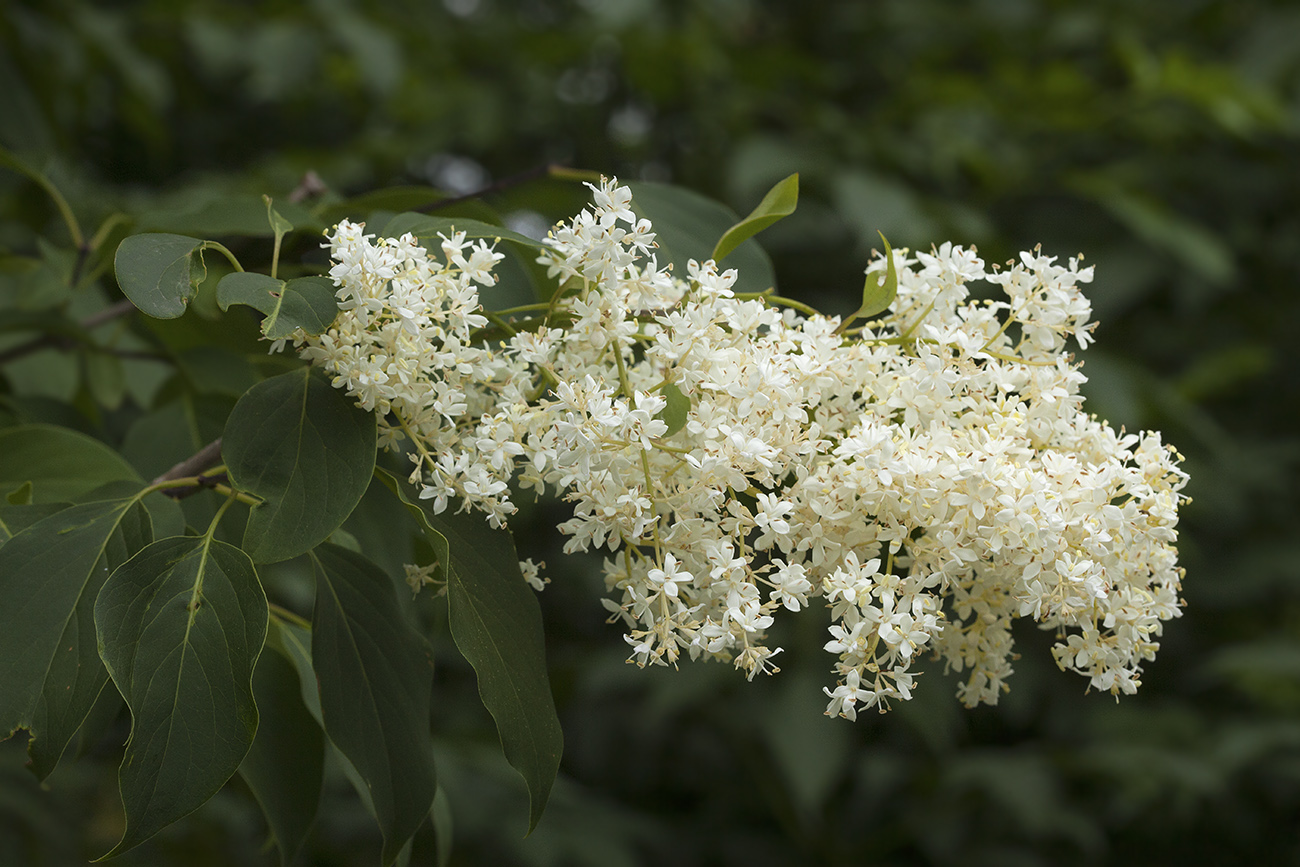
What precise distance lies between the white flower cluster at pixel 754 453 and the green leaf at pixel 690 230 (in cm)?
15

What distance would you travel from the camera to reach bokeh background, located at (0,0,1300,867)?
6.15 feet

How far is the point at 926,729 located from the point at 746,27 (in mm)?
2008

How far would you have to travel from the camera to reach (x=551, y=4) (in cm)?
283

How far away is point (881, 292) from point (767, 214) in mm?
90

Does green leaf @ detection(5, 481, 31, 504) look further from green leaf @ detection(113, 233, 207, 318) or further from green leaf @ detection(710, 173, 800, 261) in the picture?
green leaf @ detection(710, 173, 800, 261)

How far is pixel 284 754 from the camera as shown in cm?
72

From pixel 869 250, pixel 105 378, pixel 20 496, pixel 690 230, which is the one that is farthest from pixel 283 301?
pixel 869 250

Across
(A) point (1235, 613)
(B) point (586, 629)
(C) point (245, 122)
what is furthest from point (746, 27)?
(A) point (1235, 613)

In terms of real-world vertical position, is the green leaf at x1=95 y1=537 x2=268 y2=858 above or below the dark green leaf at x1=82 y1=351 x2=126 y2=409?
below

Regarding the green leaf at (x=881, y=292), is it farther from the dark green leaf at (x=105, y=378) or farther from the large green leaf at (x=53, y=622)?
the dark green leaf at (x=105, y=378)

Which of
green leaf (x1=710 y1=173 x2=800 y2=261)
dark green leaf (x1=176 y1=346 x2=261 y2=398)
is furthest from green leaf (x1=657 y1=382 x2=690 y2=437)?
dark green leaf (x1=176 y1=346 x2=261 y2=398)

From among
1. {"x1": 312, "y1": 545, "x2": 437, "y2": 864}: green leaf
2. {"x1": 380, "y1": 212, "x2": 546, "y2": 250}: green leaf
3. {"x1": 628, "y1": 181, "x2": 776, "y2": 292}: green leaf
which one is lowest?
{"x1": 312, "y1": 545, "x2": 437, "y2": 864}: green leaf

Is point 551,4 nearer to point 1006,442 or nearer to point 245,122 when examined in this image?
point 245,122

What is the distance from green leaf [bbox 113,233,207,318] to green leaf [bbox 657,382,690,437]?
271 mm
